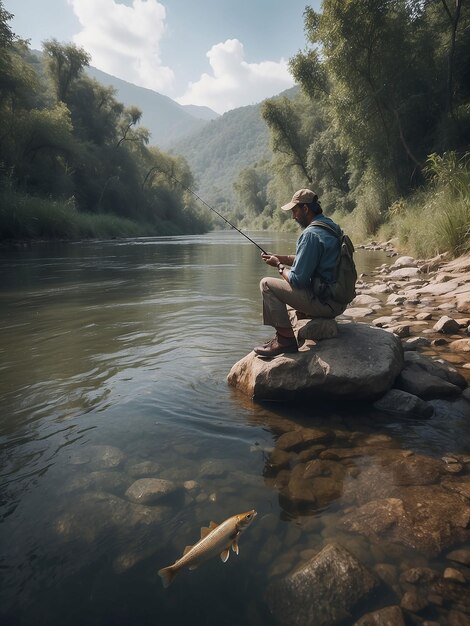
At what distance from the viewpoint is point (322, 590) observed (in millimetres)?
1797

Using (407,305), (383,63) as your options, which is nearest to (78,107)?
(383,63)

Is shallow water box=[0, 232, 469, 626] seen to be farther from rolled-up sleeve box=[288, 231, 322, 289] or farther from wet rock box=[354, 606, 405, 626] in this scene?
rolled-up sleeve box=[288, 231, 322, 289]

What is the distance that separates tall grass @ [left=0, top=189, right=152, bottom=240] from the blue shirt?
20.1 meters

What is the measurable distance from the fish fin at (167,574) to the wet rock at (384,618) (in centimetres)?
80

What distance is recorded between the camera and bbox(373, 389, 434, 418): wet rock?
346cm

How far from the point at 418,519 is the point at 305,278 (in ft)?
7.10

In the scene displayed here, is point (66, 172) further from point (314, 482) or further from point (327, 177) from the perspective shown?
point (314, 482)

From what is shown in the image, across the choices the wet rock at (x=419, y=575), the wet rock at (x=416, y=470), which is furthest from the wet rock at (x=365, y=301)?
the wet rock at (x=419, y=575)

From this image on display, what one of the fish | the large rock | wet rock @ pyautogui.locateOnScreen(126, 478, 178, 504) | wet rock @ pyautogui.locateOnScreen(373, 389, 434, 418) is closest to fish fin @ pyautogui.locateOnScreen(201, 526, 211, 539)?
the fish

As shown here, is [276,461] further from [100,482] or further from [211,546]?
[100,482]

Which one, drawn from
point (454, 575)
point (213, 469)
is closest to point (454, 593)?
→ point (454, 575)

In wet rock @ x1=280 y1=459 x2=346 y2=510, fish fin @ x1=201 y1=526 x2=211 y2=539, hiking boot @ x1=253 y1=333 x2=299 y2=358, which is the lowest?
wet rock @ x1=280 y1=459 x2=346 y2=510

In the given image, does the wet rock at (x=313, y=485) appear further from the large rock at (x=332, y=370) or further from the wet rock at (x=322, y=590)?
the large rock at (x=332, y=370)

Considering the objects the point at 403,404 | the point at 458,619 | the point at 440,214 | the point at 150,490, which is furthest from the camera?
the point at 440,214
